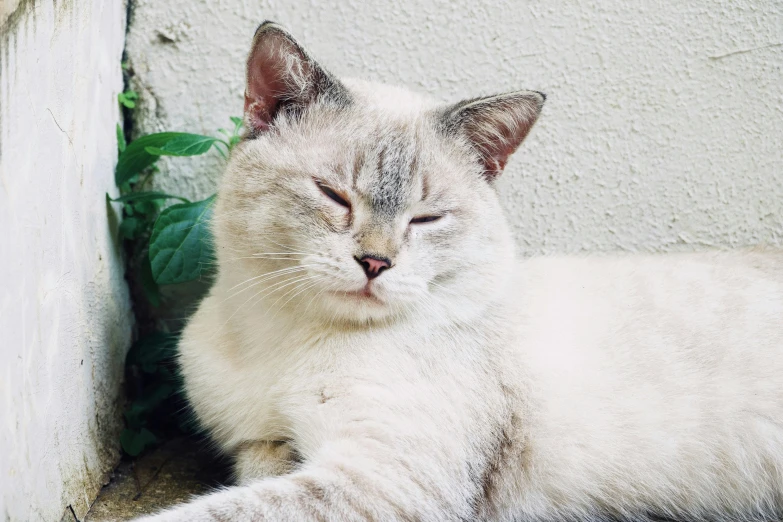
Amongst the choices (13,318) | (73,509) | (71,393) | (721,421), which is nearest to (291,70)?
(13,318)

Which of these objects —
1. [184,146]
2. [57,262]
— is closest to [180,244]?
[184,146]

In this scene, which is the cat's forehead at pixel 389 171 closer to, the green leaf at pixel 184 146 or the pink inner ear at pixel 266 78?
the pink inner ear at pixel 266 78

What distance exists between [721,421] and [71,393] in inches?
84.7

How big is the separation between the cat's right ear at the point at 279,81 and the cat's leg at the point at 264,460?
3.52 feet

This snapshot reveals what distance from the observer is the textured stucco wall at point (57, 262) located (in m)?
1.74

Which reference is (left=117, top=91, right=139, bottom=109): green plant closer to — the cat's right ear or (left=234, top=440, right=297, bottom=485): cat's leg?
the cat's right ear

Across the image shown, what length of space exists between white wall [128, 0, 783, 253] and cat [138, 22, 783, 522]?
731 millimetres

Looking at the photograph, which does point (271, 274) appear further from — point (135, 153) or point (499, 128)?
point (135, 153)

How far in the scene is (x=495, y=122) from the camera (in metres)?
2.35

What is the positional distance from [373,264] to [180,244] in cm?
110

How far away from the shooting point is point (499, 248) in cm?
240

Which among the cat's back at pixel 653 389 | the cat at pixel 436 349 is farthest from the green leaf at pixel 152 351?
the cat's back at pixel 653 389

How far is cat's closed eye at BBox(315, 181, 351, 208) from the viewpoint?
216 cm

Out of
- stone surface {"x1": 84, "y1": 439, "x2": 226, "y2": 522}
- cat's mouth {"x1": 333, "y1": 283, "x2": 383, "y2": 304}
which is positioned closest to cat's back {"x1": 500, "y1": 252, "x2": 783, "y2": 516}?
cat's mouth {"x1": 333, "y1": 283, "x2": 383, "y2": 304}
